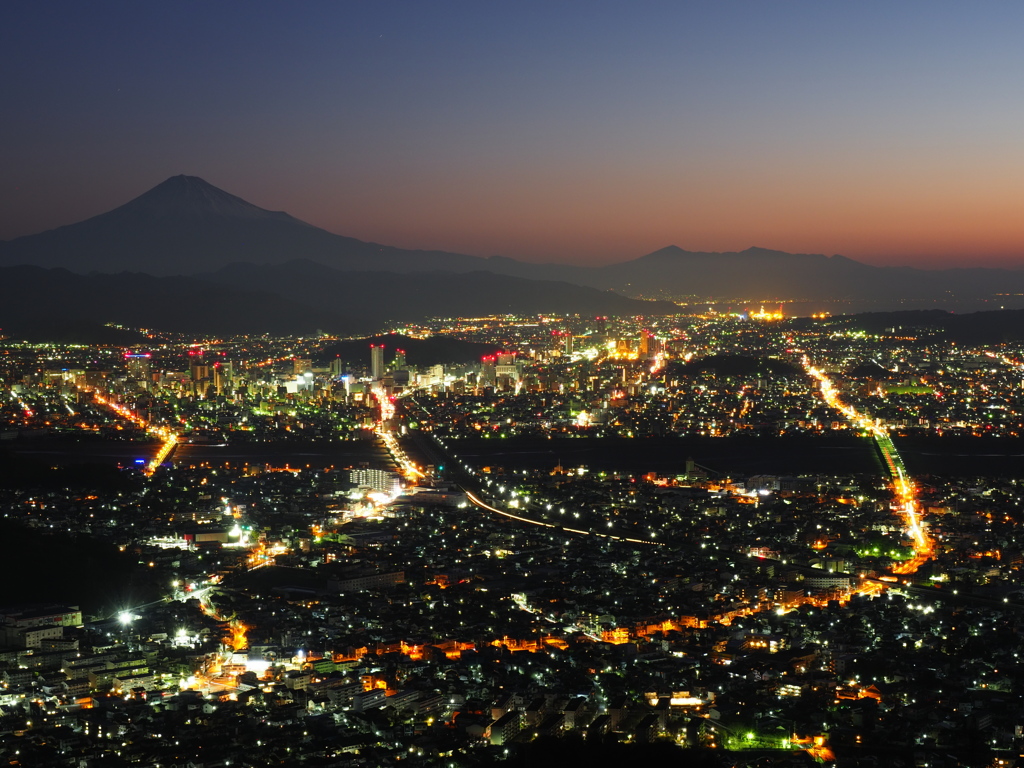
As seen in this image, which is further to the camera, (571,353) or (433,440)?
(571,353)

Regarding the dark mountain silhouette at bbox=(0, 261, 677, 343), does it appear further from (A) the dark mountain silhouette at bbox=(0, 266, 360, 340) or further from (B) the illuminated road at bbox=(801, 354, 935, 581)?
(B) the illuminated road at bbox=(801, 354, 935, 581)

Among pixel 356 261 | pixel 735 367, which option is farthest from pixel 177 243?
pixel 735 367

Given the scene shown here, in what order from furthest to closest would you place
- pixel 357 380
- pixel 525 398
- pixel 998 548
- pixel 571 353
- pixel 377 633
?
pixel 571 353 → pixel 357 380 → pixel 525 398 → pixel 998 548 → pixel 377 633

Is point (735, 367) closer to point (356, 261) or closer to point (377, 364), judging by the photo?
point (377, 364)

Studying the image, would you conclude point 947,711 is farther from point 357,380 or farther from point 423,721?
point 357,380

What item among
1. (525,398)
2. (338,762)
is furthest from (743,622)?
(525,398)

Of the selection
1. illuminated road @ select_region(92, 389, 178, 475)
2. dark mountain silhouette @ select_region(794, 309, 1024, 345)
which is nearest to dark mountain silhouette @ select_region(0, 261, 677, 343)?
illuminated road @ select_region(92, 389, 178, 475)
